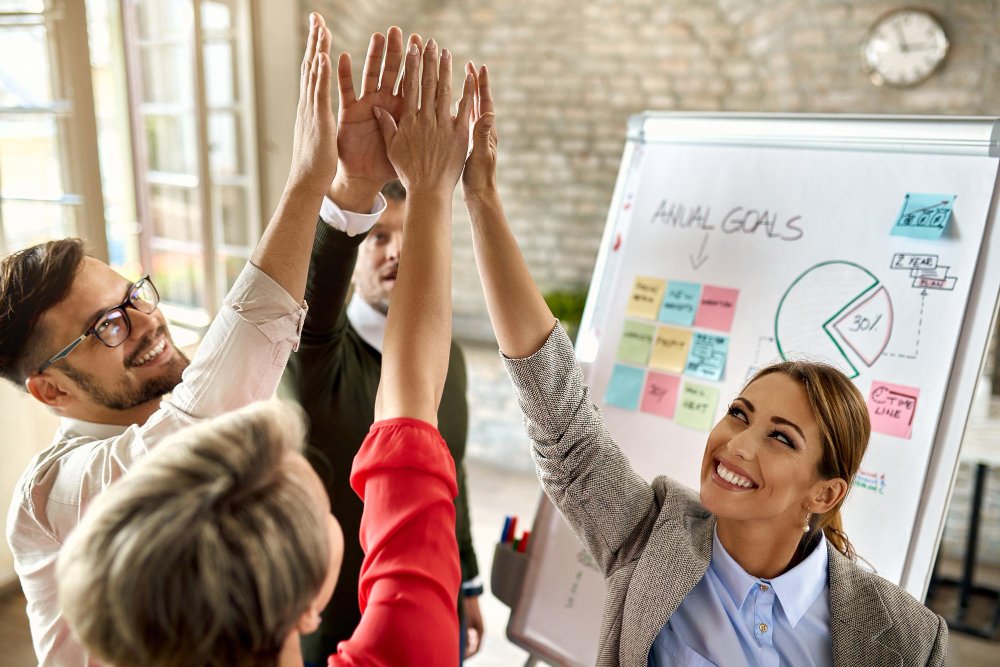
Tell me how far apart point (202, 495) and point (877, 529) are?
3.63 feet

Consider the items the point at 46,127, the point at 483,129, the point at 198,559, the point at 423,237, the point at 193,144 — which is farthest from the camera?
the point at 193,144

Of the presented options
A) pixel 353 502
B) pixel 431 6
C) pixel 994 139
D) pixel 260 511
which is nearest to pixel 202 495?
pixel 260 511

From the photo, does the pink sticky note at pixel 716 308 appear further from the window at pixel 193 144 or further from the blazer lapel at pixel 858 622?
the window at pixel 193 144

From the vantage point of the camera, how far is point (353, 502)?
4.56 ft

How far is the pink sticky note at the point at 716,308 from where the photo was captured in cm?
146

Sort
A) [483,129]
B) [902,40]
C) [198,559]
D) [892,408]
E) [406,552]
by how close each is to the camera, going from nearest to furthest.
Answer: [198,559]
[406,552]
[483,129]
[892,408]
[902,40]

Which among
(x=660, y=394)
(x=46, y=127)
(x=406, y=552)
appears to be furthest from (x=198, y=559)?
(x=46, y=127)

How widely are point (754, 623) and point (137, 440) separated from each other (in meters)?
0.89

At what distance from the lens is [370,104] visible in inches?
38.9

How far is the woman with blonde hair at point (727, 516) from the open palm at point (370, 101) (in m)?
0.12

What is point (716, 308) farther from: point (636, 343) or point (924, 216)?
point (924, 216)

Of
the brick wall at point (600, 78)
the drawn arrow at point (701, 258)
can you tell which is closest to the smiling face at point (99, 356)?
the drawn arrow at point (701, 258)

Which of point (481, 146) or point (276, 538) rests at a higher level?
point (481, 146)

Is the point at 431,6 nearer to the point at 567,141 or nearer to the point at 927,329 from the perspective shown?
the point at 567,141
